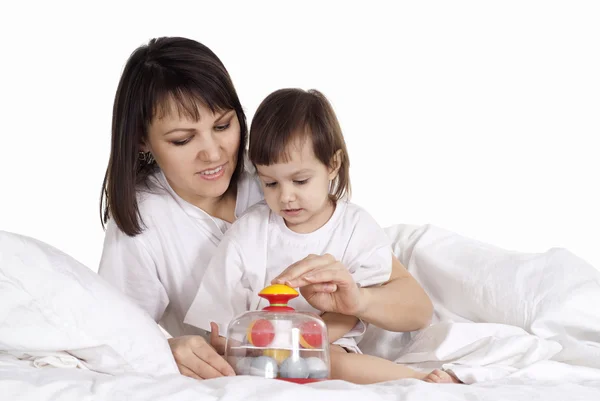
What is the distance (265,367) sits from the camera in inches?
70.0

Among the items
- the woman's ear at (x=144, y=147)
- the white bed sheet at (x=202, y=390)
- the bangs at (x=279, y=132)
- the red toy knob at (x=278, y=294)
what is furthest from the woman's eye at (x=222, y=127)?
the white bed sheet at (x=202, y=390)

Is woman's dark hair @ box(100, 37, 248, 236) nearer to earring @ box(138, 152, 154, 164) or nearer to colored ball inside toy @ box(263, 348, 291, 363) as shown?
earring @ box(138, 152, 154, 164)

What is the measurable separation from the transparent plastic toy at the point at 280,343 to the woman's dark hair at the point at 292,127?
1.51 ft

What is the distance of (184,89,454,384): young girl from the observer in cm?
218

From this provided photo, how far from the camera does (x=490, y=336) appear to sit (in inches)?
83.0

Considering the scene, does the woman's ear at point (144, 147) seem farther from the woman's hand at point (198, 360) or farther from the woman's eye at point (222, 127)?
the woman's hand at point (198, 360)

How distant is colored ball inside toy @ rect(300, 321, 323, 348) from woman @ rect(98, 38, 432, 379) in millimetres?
111

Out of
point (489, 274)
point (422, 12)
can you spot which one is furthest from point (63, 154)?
point (489, 274)

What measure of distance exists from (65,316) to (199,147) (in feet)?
2.43

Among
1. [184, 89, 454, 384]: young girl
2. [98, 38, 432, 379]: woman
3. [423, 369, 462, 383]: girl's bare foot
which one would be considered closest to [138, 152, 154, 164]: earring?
[98, 38, 432, 379]: woman

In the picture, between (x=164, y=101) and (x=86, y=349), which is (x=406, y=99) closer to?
(x=164, y=101)

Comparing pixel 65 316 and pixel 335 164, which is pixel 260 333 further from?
pixel 335 164

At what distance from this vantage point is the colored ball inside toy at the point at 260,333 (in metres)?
1.83

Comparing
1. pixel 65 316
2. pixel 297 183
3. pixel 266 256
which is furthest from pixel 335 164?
pixel 65 316
